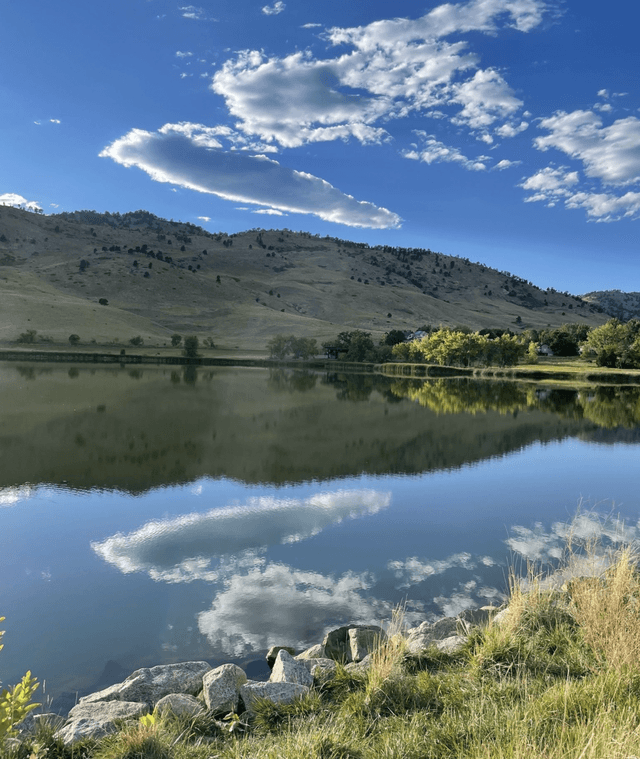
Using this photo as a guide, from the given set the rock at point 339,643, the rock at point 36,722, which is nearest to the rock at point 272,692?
the rock at point 339,643

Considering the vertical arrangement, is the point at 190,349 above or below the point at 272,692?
above

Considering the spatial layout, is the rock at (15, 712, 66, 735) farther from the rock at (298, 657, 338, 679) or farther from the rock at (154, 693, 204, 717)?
the rock at (298, 657, 338, 679)

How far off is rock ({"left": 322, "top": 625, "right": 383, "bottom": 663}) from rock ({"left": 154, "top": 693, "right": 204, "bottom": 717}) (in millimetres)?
2689

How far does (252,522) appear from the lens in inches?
692

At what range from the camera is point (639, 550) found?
14.5 meters

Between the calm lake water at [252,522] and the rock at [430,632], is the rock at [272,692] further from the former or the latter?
the rock at [430,632]

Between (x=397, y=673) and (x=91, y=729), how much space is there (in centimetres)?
387

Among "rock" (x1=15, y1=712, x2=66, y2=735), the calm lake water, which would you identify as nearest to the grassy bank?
"rock" (x1=15, y1=712, x2=66, y2=735)

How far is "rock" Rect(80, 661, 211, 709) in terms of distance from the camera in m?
7.61

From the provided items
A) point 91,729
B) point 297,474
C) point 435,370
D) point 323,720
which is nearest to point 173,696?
point 91,729

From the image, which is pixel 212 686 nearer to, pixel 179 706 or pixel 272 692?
pixel 179 706

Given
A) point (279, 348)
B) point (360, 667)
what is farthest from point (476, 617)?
point (279, 348)

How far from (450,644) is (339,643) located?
2.12 meters

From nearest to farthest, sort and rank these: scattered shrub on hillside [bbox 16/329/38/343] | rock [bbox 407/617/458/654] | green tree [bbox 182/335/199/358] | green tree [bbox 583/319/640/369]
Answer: rock [bbox 407/617/458/654] < green tree [bbox 583/319/640/369] < scattered shrub on hillside [bbox 16/329/38/343] < green tree [bbox 182/335/199/358]
